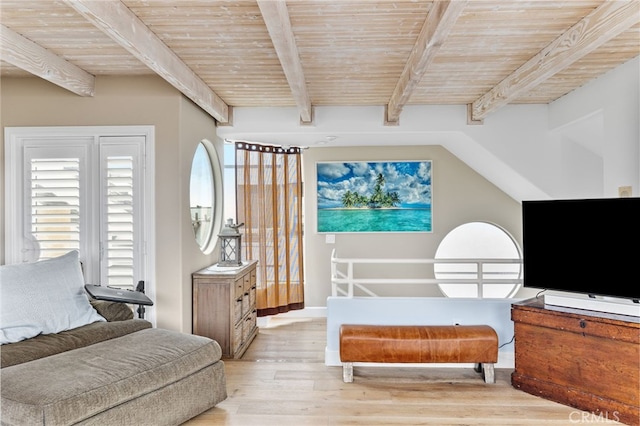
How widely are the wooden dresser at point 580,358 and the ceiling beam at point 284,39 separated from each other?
2231 mm

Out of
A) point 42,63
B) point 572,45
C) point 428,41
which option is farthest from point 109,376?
point 572,45

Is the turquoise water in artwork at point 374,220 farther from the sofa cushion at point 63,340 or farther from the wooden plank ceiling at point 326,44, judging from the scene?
the sofa cushion at point 63,340

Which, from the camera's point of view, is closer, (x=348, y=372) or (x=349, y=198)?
(x=348, y=372)

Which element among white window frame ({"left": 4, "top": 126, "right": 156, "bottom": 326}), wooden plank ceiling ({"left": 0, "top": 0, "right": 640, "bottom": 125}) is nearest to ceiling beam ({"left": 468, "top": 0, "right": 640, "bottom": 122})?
wooden plank ceiling ({"left": 0, "top": 0, "right": 640, "bottom": 125})

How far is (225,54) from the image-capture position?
9.04 ft

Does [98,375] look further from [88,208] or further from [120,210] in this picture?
[88,208]

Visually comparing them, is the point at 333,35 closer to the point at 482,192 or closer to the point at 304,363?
the point at 304,363

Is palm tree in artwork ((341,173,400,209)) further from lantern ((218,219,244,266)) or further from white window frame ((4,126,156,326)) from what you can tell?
white window frame ((4,126,156,326))

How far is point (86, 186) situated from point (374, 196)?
3066 millimetres

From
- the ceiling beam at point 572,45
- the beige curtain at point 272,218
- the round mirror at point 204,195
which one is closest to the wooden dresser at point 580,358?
the ceiling beam at point 572,45

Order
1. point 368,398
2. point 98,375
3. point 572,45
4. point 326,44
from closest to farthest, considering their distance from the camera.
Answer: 1. point 98,375
2. point 572,45
3. point 326,44
4. point 368,398

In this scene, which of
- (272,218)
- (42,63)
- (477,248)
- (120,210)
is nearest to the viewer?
(42,63)

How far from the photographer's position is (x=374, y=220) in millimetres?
5059

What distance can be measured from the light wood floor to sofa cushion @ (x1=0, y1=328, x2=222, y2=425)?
426 mm
